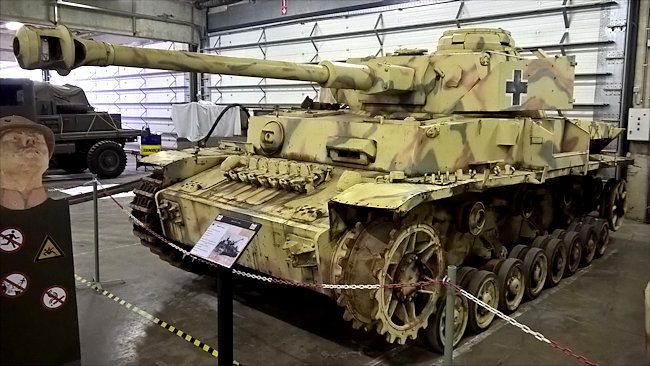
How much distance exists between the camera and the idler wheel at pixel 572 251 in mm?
7581

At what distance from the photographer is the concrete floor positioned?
5215 mm

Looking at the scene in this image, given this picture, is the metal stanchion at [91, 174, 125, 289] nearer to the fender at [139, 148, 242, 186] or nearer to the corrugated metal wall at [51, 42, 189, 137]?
the fender at [139, 148, 242, 186]

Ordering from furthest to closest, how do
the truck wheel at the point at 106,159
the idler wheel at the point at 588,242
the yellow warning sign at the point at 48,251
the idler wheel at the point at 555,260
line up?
the truck wheel at the point at 106,159, the idler wheel at the point at 588,242, the idler wheel at the point at 555,260, the yellow warning sign at the point at 48,251

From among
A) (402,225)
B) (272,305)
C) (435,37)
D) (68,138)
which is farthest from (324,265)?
(68,138)

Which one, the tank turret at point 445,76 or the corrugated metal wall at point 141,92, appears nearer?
the tank turret at point 445,76

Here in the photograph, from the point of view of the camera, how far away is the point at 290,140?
647 centimetres

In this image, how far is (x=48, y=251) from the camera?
→ 3.84m

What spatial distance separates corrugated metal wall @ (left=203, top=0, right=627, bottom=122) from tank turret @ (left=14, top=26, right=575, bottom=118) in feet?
12.9

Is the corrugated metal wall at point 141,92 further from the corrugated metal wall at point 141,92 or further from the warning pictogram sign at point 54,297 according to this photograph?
the warning pictogram sign at point 54,297

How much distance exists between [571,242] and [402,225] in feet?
12.3

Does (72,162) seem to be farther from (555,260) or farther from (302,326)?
(555,260)

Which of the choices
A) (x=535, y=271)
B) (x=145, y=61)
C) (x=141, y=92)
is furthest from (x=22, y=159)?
(x=141, y=92)

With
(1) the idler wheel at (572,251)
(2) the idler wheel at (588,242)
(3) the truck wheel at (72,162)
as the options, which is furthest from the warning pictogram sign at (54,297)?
(3) the truck wheel at (72,162)

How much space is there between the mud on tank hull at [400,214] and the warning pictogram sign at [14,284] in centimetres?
197
